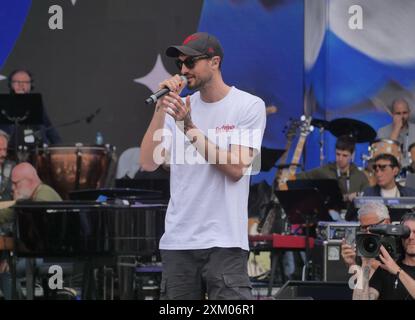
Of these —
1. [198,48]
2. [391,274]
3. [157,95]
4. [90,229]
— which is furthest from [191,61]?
[90,229]

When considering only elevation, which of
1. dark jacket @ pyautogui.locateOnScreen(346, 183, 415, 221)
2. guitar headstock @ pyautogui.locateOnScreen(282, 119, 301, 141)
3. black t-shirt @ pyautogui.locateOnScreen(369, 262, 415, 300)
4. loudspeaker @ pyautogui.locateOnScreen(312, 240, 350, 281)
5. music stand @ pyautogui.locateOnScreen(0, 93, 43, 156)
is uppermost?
music stand @ pyautogui.locateOnScreen(0, 93, 43, 156)

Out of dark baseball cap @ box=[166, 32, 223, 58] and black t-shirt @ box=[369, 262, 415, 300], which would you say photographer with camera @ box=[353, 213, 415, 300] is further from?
dark baseball cap @ box=[166, 32, 223, 58]

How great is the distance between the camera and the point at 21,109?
1130cm

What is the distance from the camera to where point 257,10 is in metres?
12.0

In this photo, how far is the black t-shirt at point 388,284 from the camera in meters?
6.38

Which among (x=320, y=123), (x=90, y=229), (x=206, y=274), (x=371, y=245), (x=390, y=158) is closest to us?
(x=206, y=274)

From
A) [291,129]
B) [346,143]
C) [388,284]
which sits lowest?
[388,284]

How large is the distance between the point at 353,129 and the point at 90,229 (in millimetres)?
3741

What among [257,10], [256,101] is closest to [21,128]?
[257,10]

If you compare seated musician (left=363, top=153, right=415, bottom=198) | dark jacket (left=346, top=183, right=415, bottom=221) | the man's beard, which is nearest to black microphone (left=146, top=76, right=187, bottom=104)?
dark jacket (left=346, top=183, right=415, bottom=221)

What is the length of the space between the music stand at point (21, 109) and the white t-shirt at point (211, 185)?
236 inches

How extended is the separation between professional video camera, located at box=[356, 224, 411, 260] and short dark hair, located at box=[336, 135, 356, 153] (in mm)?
5376

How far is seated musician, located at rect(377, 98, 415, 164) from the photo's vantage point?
11594 mm

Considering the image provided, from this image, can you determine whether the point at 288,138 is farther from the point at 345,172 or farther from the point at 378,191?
the point at 378,191
